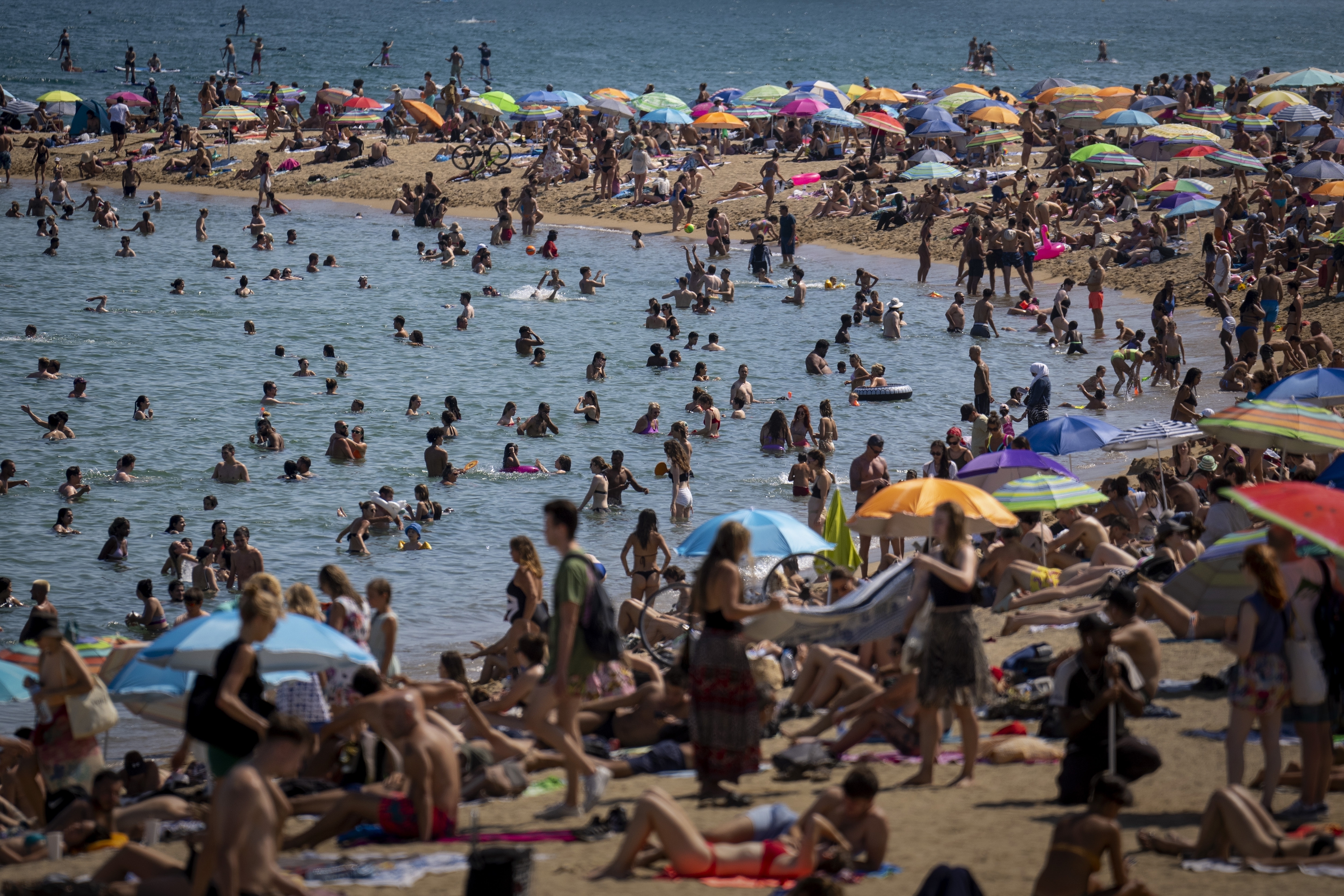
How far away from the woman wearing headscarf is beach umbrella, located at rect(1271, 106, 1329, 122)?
66.5ft

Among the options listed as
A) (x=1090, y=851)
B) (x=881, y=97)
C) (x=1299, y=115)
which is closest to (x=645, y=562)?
(x=1090, y=851)

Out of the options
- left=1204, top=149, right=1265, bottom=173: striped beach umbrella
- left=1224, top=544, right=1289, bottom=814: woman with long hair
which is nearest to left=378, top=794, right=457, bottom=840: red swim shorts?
left=1224, top=544, right=1289, bottom=814: woman with long hair

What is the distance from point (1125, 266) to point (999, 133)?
316 inches

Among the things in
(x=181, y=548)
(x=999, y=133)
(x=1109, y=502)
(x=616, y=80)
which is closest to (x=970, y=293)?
(x=999, y=133)

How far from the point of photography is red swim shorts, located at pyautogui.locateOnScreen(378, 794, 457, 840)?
7.38 meters

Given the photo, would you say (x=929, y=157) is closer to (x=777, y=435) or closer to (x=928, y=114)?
(x=928, y=114)

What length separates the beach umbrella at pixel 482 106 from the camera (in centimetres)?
4056

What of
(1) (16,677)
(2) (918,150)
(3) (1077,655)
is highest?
(2) (918,150)

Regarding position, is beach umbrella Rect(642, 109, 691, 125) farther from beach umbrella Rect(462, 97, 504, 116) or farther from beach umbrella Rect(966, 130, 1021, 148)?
beach umbrella Rect(966, 130, 1021, 148)

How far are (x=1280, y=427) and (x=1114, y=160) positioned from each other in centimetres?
2125

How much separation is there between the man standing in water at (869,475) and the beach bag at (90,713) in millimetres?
8961

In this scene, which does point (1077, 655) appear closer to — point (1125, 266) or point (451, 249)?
point (1125, 266)

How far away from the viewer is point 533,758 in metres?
8.60

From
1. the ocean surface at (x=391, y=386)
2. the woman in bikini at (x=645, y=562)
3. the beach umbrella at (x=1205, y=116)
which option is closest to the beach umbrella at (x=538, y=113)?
the ocean surface at (x=391, y=386)
